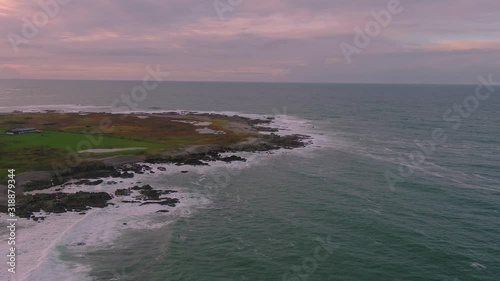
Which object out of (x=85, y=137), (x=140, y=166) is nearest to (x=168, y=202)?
(x=140, y=166)

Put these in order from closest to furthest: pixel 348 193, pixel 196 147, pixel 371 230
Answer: pixel 371 230
pixel 348 193
pixel 196 147

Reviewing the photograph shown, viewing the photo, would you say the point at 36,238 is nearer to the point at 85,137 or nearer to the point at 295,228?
the point at 295,228

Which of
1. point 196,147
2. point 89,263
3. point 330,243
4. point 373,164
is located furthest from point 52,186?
point 373,164

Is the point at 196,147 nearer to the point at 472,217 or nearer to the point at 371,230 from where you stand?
the point at 371,230

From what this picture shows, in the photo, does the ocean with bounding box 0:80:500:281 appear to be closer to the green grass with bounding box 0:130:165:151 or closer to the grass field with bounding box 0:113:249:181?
the grass field with bounding box 0:113:249:181

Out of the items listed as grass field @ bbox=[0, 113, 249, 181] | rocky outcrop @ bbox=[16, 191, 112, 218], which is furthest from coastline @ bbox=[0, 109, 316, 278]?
grass field @ bbox=[0, 113, 249, 181]
